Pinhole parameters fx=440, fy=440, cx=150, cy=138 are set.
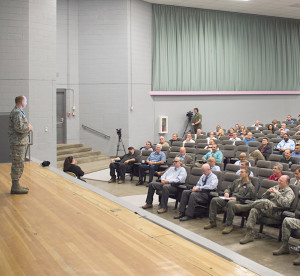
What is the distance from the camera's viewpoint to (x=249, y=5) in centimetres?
1736

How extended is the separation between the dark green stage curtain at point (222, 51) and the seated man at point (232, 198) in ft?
32.5

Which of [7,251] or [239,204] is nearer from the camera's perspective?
[7,251]

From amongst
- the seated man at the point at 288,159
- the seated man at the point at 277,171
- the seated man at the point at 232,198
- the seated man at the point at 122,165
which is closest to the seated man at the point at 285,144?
the seated man at the point at 288,159

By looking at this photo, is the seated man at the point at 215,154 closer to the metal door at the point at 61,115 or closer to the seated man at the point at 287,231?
the seated man at the point at 287,231

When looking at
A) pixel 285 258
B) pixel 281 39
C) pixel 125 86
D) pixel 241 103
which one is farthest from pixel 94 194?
pixel 281 39

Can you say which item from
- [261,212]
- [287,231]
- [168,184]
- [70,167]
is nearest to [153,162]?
[168,184]

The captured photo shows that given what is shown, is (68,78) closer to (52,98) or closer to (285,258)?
(52,98)

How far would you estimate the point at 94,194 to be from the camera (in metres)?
6.13

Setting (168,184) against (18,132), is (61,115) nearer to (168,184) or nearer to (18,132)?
(168,184)

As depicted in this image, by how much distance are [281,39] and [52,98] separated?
12113mm

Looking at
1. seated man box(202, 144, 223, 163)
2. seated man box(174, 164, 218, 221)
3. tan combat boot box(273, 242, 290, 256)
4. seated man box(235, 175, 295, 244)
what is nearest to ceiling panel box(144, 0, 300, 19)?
Answer: seated man box(202, 144, 223, 163)

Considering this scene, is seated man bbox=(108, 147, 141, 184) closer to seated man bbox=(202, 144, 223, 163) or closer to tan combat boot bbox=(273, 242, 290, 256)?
seated man bbox=(202, 144, 223, 163)

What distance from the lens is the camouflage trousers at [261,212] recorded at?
21.6ft

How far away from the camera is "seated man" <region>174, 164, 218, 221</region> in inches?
307
